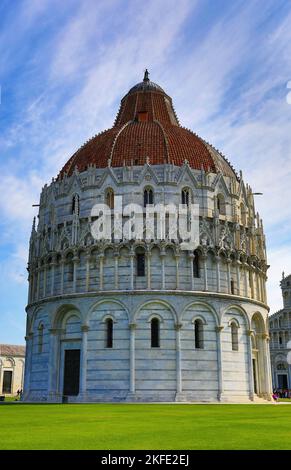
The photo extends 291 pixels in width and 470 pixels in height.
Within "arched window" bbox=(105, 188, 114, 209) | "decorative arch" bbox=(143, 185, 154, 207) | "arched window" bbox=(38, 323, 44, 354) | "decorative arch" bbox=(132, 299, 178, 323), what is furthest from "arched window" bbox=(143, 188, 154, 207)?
"arched window" bbox=(38, 323, 44, 354)

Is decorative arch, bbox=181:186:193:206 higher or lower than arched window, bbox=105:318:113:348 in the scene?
higher

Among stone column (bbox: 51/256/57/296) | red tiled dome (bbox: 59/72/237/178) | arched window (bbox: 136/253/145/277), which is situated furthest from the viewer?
red tiled dome (bbox: 59/72/237/178)

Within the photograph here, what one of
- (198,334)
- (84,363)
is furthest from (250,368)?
(84,363)

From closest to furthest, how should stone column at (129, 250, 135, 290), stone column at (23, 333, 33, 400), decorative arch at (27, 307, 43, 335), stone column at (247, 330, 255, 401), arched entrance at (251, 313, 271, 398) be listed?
stone column at (129, 250, 135, 290), stone column at (247, 330, 255, 401), stone column at (23, 333, 33, 400), arched entrance at (251, 313, 271, 398), decorative arch at (27, 307, 43, 335)

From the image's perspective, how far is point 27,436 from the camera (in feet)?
40.7

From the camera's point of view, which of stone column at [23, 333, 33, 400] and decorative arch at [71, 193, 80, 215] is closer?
stone column at [23, 333, 33, 400]

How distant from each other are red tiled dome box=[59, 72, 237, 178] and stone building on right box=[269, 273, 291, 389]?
49.4 metres

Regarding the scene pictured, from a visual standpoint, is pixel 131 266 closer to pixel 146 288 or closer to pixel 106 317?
pixel 146 288

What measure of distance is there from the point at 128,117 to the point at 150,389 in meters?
29.5

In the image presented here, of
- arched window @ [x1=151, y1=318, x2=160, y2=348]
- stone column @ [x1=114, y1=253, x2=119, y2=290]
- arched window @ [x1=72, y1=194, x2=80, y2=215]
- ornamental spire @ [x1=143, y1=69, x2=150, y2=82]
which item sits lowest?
arched window @ [x1=151, y1=318, x2=160, y2=348]

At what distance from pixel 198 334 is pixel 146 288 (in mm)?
5544

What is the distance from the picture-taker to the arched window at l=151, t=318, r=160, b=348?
40134mm

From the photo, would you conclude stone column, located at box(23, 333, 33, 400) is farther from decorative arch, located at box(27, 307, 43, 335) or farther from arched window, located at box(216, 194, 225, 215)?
arched window, located at box(216, 194, 225, 215)
